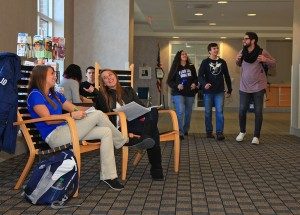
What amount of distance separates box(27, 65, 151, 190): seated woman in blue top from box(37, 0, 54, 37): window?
10.5 feet

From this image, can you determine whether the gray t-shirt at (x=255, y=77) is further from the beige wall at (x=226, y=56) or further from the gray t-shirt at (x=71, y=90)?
the beige wall at (x=226, y=56)

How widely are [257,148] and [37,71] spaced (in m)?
3.61

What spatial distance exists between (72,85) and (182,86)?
226 cm

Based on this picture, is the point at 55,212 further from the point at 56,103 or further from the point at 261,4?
the point at 261,4

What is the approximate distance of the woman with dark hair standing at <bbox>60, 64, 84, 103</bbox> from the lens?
20.3 feet

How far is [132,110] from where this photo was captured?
4.61m

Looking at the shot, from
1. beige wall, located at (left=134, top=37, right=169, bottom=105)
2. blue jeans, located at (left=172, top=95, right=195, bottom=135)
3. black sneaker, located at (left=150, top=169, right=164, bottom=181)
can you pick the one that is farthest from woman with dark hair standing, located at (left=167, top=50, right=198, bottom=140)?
beige wall, located at (left=134, top=37, right=169, bottom=105)

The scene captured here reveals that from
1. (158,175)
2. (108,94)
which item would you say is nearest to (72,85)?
(108,94)

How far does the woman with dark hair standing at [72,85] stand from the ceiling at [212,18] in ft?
18.9

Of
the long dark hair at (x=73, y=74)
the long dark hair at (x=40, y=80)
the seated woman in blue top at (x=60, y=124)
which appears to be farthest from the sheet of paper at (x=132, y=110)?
the long dark hair at (x=73, y=74)

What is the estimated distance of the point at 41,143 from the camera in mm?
4133

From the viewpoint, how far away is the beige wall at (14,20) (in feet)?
17.5

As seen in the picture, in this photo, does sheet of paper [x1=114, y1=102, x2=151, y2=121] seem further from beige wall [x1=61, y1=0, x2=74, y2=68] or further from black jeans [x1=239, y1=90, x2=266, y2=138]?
beige wall [x1=61, y1=0, x2=74, y2=68]

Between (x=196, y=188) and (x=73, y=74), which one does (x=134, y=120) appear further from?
(x=73, y=74)
